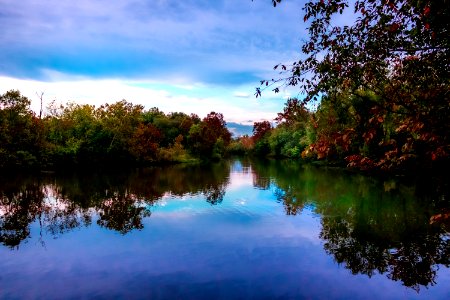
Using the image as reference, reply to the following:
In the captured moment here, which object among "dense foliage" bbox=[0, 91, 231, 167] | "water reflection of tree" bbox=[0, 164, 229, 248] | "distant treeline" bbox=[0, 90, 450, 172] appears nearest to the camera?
"water reflection of tree" bbox=[0, 164, 229, 248]

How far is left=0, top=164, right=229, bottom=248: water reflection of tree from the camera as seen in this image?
1859 centimetres

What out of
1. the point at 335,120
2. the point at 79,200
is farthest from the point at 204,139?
the point at 335,120

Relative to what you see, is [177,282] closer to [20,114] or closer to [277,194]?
[277,194]

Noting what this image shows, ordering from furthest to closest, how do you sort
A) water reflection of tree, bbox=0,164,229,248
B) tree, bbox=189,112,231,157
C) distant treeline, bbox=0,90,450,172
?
1. tree, bbox=189,112,231,157
2. distant treeline, bbox=0,90,450,172
3. water reflection of tree, bbox=0,164,229,248

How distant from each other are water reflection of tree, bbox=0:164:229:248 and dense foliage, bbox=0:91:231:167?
5.76 meters

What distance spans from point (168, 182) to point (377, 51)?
32025mm

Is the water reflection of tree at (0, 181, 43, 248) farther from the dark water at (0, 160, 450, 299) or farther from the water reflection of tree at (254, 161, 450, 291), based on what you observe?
the water reflection of tree at (254, 161, 450, 291)

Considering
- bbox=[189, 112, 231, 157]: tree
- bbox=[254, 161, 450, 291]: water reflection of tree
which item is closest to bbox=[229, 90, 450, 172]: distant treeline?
bbox=[254, 161, 450, 291]: water reflection of tree

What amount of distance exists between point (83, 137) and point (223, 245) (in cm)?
4406

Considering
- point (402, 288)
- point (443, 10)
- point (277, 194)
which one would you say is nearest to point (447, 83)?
point (443, 10)

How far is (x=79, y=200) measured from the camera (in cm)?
2566

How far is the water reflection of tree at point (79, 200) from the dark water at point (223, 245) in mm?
130

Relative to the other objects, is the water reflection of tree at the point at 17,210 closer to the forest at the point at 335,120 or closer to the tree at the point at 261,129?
the forest at the point at 335,120

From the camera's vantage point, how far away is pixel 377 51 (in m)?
Result: 6.20
